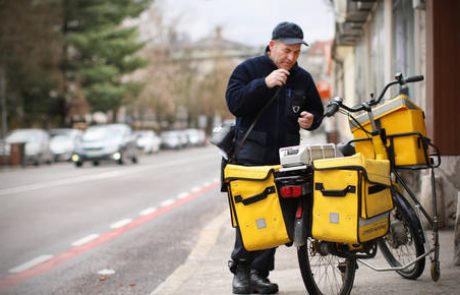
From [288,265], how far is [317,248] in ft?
7.44

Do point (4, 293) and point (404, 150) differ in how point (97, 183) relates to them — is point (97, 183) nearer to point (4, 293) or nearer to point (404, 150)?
point (4, 293)

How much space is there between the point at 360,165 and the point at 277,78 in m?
0.82

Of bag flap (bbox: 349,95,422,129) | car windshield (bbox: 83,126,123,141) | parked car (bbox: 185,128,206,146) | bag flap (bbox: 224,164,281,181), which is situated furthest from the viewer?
parked car (bbox: 185,128,206,146)

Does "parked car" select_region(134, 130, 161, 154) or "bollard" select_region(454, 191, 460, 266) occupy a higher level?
"bollard" select_region(454, 191, 460, 266)

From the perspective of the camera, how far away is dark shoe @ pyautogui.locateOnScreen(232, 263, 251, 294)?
5621 mm

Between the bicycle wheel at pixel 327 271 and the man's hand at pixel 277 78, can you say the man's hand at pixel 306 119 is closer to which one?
the man's hand at pixel 277 78

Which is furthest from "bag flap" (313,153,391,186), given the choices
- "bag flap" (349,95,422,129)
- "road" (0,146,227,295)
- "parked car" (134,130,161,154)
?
"parked car" (134,130,161,154)

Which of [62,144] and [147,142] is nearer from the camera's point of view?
[62,144]

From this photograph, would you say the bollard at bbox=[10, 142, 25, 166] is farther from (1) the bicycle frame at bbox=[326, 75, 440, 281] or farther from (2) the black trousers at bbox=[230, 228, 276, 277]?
(1) the bicycle frame at bbox=[326, 75, 440, 281]

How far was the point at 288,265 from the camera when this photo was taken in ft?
23.8

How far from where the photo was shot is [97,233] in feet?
36.4

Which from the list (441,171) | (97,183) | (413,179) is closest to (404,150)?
(441,171)

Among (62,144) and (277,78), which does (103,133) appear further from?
(277,78)

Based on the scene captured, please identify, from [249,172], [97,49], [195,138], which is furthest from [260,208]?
[195,138]
